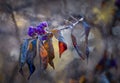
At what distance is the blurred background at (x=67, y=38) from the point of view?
144 centimetres

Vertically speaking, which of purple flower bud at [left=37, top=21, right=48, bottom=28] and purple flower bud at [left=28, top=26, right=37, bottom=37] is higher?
purple flower bud at [left=37, top=21, right=48, bottom=28]

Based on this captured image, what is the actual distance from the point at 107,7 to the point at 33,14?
371 millimetres

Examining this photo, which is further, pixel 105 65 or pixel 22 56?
pixel 105 65

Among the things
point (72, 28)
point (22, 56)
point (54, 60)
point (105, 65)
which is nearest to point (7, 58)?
point (22, 56)

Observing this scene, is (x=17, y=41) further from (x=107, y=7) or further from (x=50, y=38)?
(x=107, y=7)

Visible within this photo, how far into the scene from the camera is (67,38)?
4.81ft

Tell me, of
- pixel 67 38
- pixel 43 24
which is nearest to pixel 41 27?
pixel 43 24

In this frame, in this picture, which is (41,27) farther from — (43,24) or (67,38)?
(67,38)

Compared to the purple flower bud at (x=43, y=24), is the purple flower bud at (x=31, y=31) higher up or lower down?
lower down

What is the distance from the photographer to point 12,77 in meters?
1.46

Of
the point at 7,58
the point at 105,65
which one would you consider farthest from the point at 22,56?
the point at 105,65

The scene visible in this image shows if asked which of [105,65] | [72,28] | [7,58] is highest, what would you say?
[72,28]

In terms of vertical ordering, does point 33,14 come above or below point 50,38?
above

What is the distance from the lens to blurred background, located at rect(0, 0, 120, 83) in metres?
1.44
